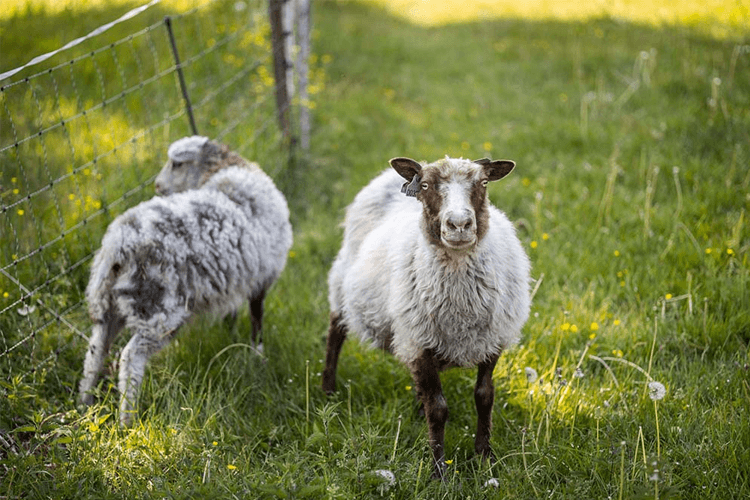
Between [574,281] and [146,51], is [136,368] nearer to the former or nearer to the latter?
[574,281]

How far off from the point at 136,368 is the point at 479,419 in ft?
6.35

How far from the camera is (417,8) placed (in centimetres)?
1373

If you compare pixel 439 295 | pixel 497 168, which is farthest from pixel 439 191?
pixel 439 295

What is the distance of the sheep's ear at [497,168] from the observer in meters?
2.92

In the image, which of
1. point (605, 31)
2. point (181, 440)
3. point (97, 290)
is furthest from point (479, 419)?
point (605, 31)

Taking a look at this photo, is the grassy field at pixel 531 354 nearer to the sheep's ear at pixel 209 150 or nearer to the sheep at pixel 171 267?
the sheep at pixel 171 267

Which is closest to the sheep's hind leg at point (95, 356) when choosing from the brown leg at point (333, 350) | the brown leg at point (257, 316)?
the brown leg at point (257, 316)

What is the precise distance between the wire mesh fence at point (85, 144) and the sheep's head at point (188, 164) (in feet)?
0.71

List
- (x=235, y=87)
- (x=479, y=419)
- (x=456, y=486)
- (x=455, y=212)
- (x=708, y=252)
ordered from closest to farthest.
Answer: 1. (x=455, y=212)
2. (x=456, y=486)
3. (x=479, y=419)
4. (x=708, y=252)
5. (x=235, y=87)

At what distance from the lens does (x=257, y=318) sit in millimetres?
4129

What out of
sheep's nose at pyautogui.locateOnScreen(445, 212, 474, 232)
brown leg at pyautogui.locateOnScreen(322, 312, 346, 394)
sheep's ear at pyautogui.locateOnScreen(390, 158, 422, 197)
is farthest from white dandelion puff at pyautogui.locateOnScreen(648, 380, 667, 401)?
brown leg at pyautogui.locateOnScreen(322, 312, 346, 394)

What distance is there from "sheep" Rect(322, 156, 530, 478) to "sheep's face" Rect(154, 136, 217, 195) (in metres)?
1.75

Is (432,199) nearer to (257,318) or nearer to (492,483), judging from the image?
(492,483)

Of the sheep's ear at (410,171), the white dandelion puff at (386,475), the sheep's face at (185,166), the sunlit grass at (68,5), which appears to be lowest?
the white dandelion puff at (386,475)
